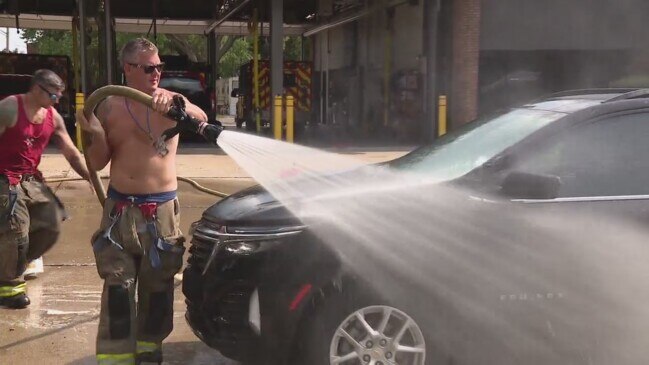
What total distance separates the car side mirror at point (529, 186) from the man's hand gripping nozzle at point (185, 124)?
1472mm

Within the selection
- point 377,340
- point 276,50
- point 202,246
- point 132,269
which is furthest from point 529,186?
point 276,50

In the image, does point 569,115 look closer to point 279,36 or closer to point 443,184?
point 443,184

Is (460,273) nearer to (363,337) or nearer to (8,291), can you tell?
(363,337)

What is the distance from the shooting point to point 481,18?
17.1 metres

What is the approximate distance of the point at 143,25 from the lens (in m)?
31.0

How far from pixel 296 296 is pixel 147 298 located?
36.8 inches

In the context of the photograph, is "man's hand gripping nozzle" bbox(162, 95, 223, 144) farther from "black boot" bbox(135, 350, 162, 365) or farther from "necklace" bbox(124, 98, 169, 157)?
"black boot" bbox(135, 350, 162, 365)

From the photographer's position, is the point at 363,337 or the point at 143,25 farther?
the point at 143,25

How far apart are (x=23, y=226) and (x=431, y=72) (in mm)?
13220

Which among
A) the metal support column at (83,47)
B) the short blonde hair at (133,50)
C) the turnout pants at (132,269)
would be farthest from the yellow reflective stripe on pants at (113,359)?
the metal support column at (83,47)

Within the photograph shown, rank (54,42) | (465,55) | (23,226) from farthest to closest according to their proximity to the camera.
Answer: (54,42)
(465,55)
(23,226)

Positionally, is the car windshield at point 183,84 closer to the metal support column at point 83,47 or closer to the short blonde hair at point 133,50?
the metal support column at point 83,47

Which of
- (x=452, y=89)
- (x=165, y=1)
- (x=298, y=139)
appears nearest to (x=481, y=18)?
(x=452, y=89)

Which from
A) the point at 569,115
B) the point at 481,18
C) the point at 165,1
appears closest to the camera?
the point at 569,115
